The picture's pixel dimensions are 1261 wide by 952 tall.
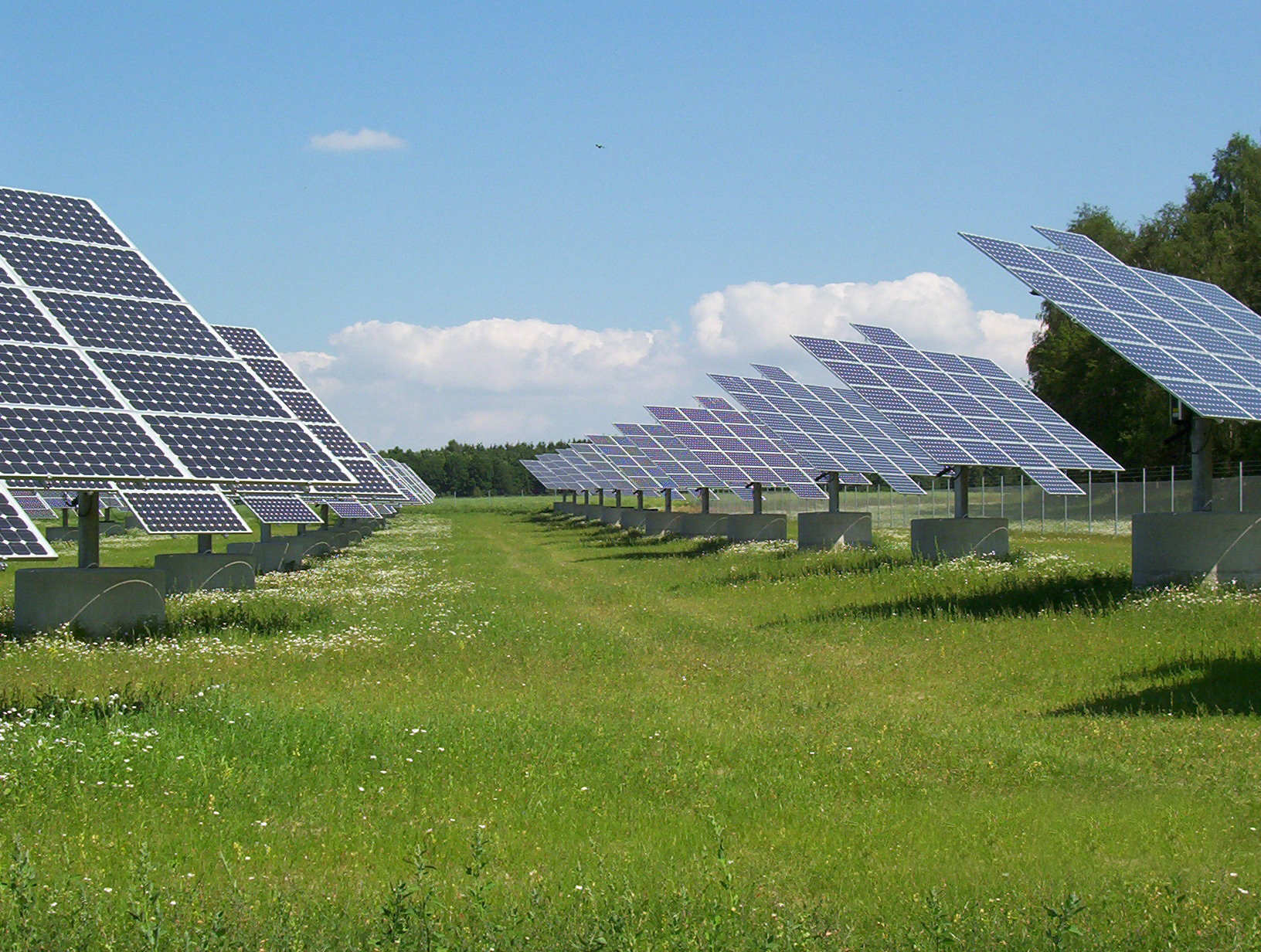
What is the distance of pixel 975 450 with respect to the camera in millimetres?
27219

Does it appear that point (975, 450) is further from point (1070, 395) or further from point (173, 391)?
point (1070, 395)

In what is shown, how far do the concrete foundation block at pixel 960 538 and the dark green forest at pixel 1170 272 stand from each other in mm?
29669

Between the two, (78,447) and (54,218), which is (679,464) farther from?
(78,447)

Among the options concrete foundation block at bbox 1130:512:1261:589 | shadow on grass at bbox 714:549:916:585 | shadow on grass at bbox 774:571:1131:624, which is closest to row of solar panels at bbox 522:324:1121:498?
shadow on grass at bbox 714:549:916:585

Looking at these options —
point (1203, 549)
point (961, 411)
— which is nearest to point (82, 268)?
point (1203, 549)

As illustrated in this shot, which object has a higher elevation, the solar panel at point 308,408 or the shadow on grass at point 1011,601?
the solar panel at point 308,408

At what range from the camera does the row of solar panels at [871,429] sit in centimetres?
2798

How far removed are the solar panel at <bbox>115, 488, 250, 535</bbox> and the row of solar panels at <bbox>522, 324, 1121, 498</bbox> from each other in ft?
48.9

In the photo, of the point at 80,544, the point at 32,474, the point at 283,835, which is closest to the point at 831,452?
the point at 80,544

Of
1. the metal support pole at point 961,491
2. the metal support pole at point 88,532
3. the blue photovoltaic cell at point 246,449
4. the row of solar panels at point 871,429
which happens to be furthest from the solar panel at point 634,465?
the blue photovoltaic cell at point 246,449

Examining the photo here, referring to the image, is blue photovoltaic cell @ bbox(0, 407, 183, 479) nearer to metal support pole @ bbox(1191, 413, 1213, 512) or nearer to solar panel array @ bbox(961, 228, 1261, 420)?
solar panel array @ bbox(961, 228, 1261, 420)

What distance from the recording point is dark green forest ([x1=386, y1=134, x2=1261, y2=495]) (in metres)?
59.3

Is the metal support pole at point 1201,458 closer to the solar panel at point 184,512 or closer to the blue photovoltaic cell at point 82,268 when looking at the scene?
the blue photovoltaic cell at point 82,268

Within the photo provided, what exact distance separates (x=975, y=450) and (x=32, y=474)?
67.4 feet
